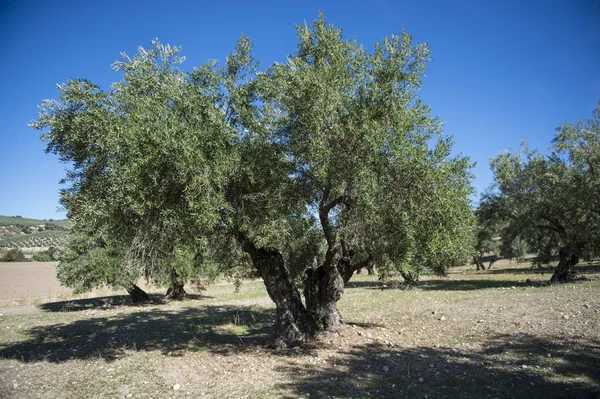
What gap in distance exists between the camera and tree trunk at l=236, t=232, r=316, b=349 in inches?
499

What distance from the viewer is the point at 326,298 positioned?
560 inches

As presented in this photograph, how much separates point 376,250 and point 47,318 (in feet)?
69.7

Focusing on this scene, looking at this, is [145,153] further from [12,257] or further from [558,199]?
[12,257]

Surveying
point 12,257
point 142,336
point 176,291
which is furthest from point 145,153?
point 12,257

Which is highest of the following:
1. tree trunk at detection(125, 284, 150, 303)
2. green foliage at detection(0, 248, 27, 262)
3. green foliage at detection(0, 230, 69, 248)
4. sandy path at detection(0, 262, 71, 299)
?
green foliage at detection(0, 230, 69, 248)

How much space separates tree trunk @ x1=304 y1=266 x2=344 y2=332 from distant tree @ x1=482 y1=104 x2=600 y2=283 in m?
20.3

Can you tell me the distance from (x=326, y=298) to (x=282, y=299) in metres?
2.13

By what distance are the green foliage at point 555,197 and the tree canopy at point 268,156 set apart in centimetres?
1857

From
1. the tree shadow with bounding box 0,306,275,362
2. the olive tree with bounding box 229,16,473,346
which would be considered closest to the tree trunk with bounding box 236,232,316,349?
the olive tree with bounding box 229,16,473,346

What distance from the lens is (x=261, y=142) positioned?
37.9 feet

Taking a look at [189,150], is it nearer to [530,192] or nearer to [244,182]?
[244,182]

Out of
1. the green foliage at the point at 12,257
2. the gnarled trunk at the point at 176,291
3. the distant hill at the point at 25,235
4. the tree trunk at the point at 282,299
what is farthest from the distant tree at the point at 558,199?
the distant hill at the point at 25,235

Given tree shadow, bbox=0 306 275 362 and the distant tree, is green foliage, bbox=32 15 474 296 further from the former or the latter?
the distant tree

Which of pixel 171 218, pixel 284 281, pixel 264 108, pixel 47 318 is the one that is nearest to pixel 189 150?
pixel 171 218
